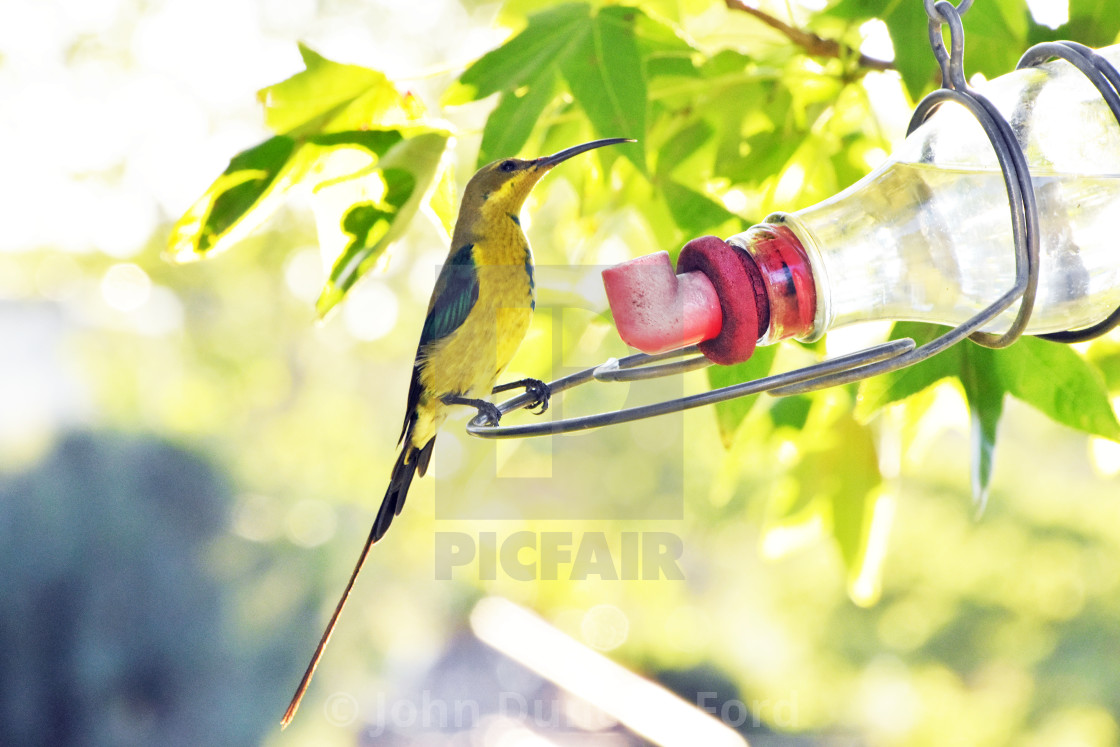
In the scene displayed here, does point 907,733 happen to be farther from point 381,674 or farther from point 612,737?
point 381,674

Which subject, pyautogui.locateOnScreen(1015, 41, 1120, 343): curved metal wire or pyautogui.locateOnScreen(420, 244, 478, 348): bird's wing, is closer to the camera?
pyautogui.locateOnScreen(1015, 41, 1120, 343): curved metal wire

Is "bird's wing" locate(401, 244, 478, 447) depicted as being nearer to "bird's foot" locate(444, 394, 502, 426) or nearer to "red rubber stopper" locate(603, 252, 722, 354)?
"bird's foot" locate(444, 394, 502, 426)

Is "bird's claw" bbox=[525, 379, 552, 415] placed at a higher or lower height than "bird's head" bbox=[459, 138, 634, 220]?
lower

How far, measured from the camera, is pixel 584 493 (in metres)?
4.90

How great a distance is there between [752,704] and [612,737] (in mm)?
847

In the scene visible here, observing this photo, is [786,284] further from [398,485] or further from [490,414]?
[398,485]

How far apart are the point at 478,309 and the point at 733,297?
0.28 meters

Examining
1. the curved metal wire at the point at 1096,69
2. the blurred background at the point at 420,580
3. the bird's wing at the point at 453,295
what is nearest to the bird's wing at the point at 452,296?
the bird's wing at the point at 453,295

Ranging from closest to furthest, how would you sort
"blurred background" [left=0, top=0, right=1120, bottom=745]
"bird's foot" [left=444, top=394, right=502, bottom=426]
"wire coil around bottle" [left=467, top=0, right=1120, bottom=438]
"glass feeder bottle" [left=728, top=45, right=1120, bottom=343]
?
"wire coil around bottle" [left=467, top=0, right=1120, bottom=438] < "glass feeder bottle" [left=728, top=45, right=1120, bottom=343] < "bird's foot" [left=444, top=394, right=502, bottom=426] < "blurred background" [left=0, top=0, right=1120, bottom=745]

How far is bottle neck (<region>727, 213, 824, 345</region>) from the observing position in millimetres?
435

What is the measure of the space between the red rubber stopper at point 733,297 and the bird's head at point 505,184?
22 cm

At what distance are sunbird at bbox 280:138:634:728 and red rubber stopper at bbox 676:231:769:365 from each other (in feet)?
0.70

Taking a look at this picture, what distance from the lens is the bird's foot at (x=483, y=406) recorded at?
0.60 metres


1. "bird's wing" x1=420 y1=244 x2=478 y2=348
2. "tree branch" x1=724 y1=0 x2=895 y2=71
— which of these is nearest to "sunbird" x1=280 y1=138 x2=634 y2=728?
"bird's wing" x1=420 y1=244 x2=478 y2=348
